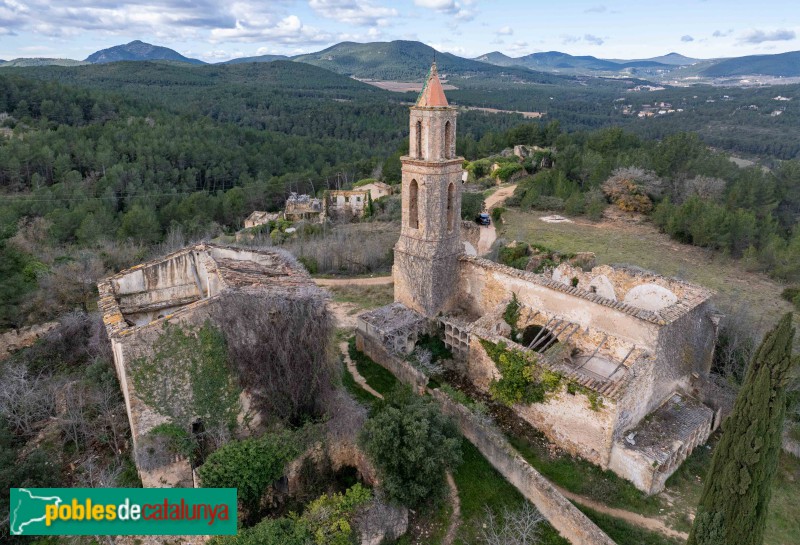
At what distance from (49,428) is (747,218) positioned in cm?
3551

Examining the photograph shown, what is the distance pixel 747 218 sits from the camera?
97.8 ft

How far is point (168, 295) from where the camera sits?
1492 cm

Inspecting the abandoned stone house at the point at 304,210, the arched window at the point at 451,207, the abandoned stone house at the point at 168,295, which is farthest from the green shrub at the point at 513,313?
the abandoned stone house at the point at 304,210

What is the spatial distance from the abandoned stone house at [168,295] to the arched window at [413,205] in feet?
17.2

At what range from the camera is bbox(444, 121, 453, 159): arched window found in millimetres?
17344

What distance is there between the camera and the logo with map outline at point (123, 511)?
9.96 m

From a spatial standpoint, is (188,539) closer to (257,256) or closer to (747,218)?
(257,256)

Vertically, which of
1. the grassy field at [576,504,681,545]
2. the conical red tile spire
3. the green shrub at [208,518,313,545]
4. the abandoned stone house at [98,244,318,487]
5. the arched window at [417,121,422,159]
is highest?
the conical red tile spire

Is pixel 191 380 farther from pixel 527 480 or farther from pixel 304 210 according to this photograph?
pixel 304 210

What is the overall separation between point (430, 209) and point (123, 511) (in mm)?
12638

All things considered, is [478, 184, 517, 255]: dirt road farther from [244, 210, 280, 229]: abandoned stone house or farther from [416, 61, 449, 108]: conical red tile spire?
[244, 210, 280, 229]: abandoned stone house

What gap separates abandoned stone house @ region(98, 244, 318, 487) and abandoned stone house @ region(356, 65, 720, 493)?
5.47 m

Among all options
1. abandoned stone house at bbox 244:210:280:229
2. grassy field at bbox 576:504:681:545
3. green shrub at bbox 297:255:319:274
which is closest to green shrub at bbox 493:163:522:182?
abandoned stone house at bbox 244:210:280:229

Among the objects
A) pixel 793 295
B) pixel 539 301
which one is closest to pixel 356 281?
pixel 539 301
